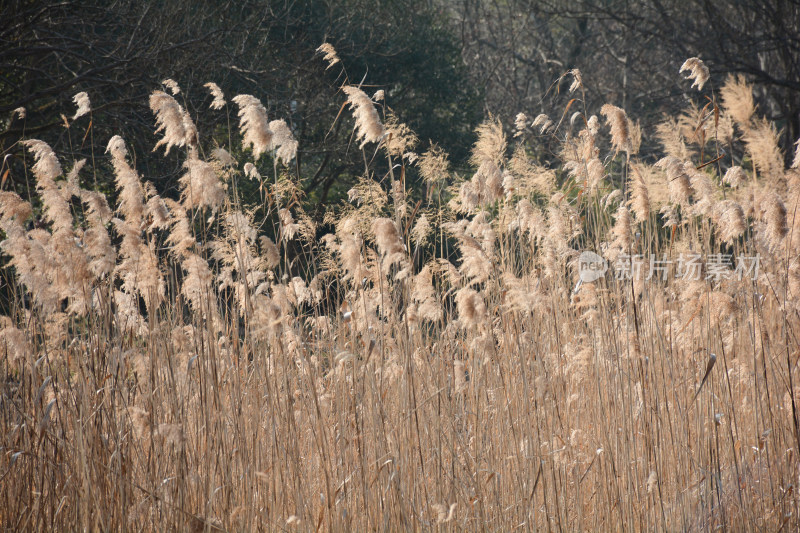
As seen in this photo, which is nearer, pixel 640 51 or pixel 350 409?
pixel 350 409

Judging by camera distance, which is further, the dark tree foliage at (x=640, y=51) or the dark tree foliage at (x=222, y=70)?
the dark tree foliage at (x=640, y=51)

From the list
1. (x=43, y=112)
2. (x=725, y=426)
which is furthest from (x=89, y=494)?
(x=43, y=112)

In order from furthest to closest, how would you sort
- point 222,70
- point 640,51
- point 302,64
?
point 640,51 → point 302,64 → point 222,70

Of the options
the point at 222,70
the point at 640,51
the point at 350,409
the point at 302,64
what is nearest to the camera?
the point at 350,409

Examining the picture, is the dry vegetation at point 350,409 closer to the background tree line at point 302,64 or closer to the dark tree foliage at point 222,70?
the dark tree foliage at point 222,70

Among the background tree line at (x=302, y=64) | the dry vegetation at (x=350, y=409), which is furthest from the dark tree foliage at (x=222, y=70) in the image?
the dry vegetation at (x=350, y=409)

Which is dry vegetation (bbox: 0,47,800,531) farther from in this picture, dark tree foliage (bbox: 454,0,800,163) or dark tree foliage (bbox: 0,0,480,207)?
dark tree foliage (bbox: 454,0,800,163)

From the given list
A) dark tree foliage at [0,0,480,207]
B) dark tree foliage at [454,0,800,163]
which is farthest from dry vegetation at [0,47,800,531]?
dark tree foliage at [454,0,800,163]

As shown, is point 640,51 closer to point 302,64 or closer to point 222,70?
point 302,64

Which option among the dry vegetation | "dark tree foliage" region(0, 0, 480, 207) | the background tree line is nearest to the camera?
the dry vegetation

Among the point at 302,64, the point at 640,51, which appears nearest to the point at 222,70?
the point at 302,64

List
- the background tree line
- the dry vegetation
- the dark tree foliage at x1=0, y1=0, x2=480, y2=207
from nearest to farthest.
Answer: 1. the dry vegetation
2. the dark tree foliage at x1=0, y1=0, x2=480, y2=207
3. the background tree line

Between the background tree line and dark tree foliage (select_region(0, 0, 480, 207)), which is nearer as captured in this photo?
dark tree foliage (select_region(0, 0, 480, 207))

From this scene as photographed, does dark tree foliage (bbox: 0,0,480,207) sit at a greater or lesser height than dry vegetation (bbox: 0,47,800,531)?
greater
